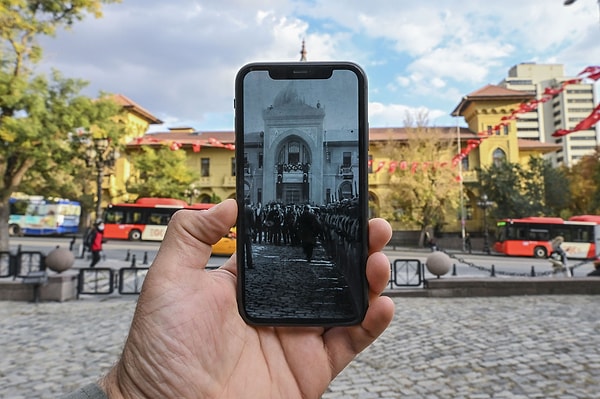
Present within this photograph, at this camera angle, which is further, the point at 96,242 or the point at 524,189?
the point at 524,189

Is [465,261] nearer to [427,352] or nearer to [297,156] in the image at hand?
[427,352]

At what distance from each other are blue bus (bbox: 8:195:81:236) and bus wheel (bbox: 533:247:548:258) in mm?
39846

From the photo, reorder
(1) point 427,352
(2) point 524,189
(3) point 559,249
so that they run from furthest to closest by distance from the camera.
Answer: (2) point 524,189
(3) point 559,249
(1) point 427,352

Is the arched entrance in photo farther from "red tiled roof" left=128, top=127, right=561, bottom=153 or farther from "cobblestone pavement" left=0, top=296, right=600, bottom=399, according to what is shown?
"red tiled roof" left=128, top=127, right=561, bottom=153

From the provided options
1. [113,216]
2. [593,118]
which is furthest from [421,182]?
[593,118]

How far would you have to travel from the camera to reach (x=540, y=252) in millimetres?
27906

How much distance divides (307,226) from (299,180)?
9.5 inches

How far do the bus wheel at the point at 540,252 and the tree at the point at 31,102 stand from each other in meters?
28.1

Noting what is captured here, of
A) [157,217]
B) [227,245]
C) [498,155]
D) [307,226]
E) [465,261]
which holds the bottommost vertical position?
[465,261]

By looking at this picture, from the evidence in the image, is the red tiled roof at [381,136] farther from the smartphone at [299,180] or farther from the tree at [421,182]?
the smartphone at [299,180]

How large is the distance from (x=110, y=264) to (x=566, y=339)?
58.3 feet

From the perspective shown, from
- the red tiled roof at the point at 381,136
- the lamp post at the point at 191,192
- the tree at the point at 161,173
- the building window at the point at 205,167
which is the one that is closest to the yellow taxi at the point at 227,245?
the lamp post at the point at 191,192

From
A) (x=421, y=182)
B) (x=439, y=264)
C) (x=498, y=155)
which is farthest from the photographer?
(x=498, y=155)

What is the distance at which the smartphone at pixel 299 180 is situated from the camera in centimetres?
206
